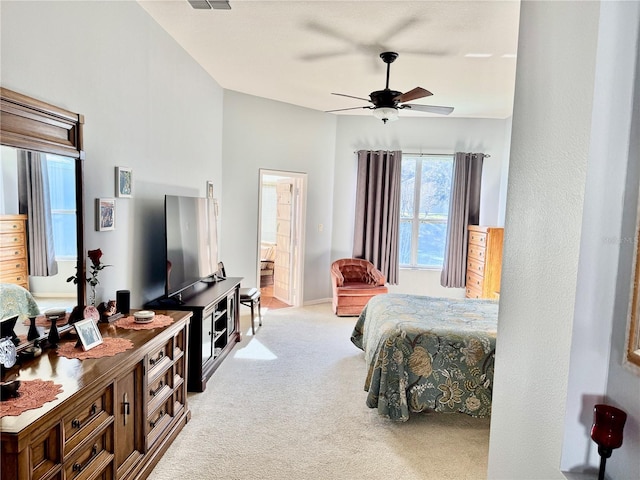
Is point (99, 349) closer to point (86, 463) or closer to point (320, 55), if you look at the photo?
point (86, 463)

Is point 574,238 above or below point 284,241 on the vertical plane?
above

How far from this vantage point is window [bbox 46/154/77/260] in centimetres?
213

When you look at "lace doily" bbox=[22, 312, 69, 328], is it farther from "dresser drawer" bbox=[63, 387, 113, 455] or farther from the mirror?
"dresser drawer" bbox=[63, 387, 113, 455]

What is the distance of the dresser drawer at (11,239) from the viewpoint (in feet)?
5.76

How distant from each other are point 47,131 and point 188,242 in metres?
1.74

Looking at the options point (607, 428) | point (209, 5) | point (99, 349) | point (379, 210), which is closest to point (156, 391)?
point (99, 349)

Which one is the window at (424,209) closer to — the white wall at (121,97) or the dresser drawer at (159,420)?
the white wall at (121,97)

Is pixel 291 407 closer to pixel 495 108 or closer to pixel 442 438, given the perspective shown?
pixel 442 438

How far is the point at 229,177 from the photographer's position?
218 inches

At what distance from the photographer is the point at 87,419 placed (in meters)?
1.75

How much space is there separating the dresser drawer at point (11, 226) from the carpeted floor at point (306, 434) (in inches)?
59.7

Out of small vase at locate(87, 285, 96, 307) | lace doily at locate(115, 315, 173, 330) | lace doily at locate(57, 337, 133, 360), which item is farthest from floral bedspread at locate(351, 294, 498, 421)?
small vase at locate(87, 285, 96, 307)

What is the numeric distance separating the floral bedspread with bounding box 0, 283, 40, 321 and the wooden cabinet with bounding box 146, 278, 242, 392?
4.33ft

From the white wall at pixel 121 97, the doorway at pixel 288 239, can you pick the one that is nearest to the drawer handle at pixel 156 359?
the white wall at pixel 121 97
